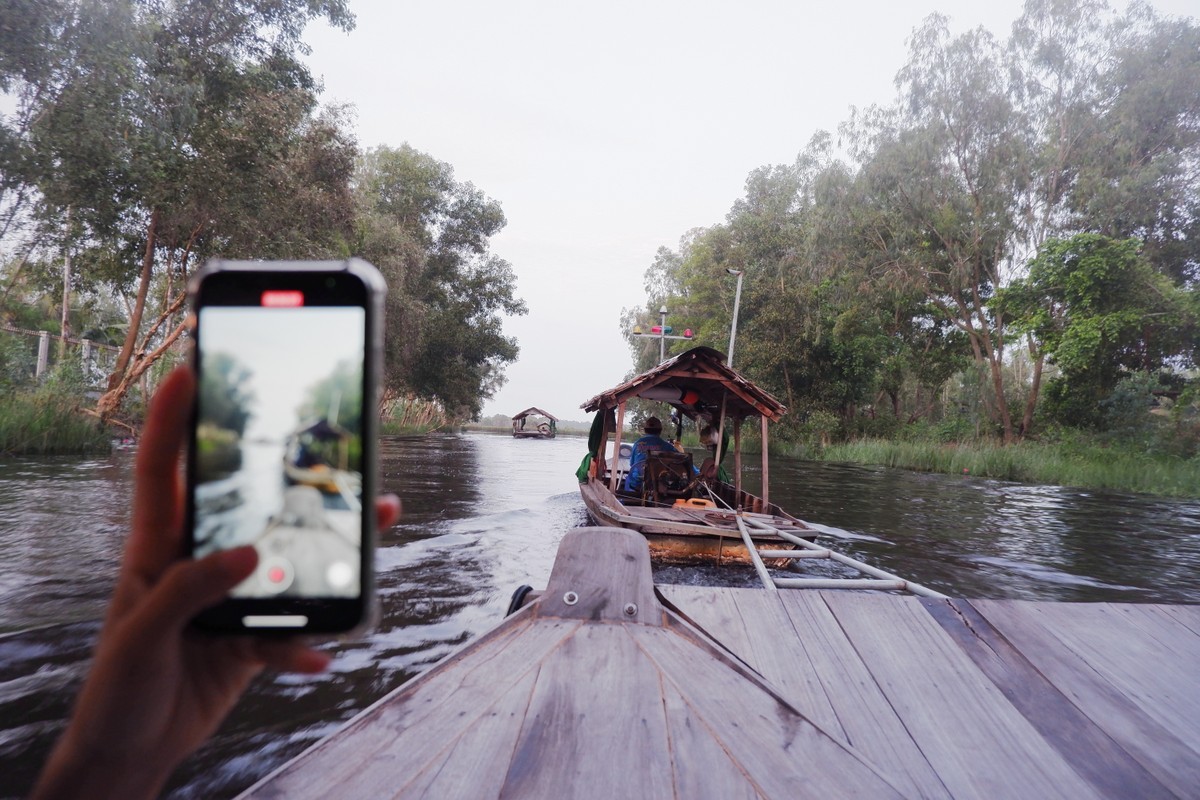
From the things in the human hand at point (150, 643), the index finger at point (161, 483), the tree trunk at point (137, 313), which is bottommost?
the human hand at point (150, 643)

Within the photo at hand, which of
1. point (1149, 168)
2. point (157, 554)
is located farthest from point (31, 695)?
point (1149, 168)

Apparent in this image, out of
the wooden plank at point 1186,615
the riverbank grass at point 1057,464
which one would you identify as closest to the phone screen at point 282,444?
the wooden plank at point 1186,615

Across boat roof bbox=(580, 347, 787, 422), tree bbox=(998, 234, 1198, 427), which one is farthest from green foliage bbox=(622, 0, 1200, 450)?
boat roof bbox=(580, 347, 787, 422)

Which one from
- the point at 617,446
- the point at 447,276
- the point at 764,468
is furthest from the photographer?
the point at 447,276

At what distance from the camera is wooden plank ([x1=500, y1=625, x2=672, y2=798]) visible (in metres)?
1.68

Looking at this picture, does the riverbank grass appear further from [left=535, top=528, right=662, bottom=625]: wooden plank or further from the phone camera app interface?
the phone camera app interface

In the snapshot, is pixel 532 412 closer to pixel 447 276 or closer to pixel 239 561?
pixel 447 276

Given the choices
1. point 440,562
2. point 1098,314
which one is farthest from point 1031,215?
point 440,562

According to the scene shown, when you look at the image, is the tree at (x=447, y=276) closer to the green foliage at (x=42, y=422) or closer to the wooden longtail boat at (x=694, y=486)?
the green foliage at (x=42, y=422)

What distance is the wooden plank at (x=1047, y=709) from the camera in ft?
7.09

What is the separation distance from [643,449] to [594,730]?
26.8ft

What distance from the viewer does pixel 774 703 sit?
204cm

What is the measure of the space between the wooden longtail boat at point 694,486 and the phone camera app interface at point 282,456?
549 centimetres

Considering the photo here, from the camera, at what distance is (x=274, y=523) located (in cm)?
77
